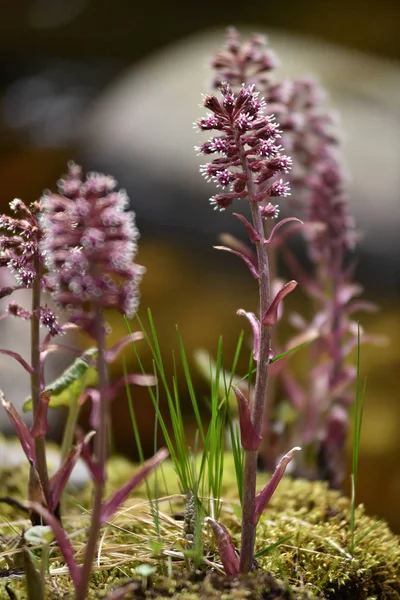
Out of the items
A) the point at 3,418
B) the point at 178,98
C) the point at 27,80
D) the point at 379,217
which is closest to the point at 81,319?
the point at 3,418

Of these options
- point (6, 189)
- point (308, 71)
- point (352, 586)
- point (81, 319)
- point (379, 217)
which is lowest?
point (352, 586)

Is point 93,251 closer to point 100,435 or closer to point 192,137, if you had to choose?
point 100,435

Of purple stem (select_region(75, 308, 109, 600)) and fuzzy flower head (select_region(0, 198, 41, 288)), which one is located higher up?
fuzzy flower head (select_region(0, 198, 41, 288))

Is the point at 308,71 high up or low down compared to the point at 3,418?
up

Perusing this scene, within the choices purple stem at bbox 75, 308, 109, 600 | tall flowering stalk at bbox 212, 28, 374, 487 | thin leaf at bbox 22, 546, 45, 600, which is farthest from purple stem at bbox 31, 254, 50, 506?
tall flowering stalk at bbox 212, 28, 374, 487

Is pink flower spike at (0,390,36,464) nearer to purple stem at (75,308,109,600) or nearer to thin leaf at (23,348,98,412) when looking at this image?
thin leaf at (23,348,98,412)

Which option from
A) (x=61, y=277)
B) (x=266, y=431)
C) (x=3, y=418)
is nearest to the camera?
(x=61, y=277)

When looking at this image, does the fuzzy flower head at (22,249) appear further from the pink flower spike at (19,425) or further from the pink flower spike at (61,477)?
the pink flower spike at (61,477)

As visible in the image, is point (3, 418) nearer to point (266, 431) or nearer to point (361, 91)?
point (266, 431)
